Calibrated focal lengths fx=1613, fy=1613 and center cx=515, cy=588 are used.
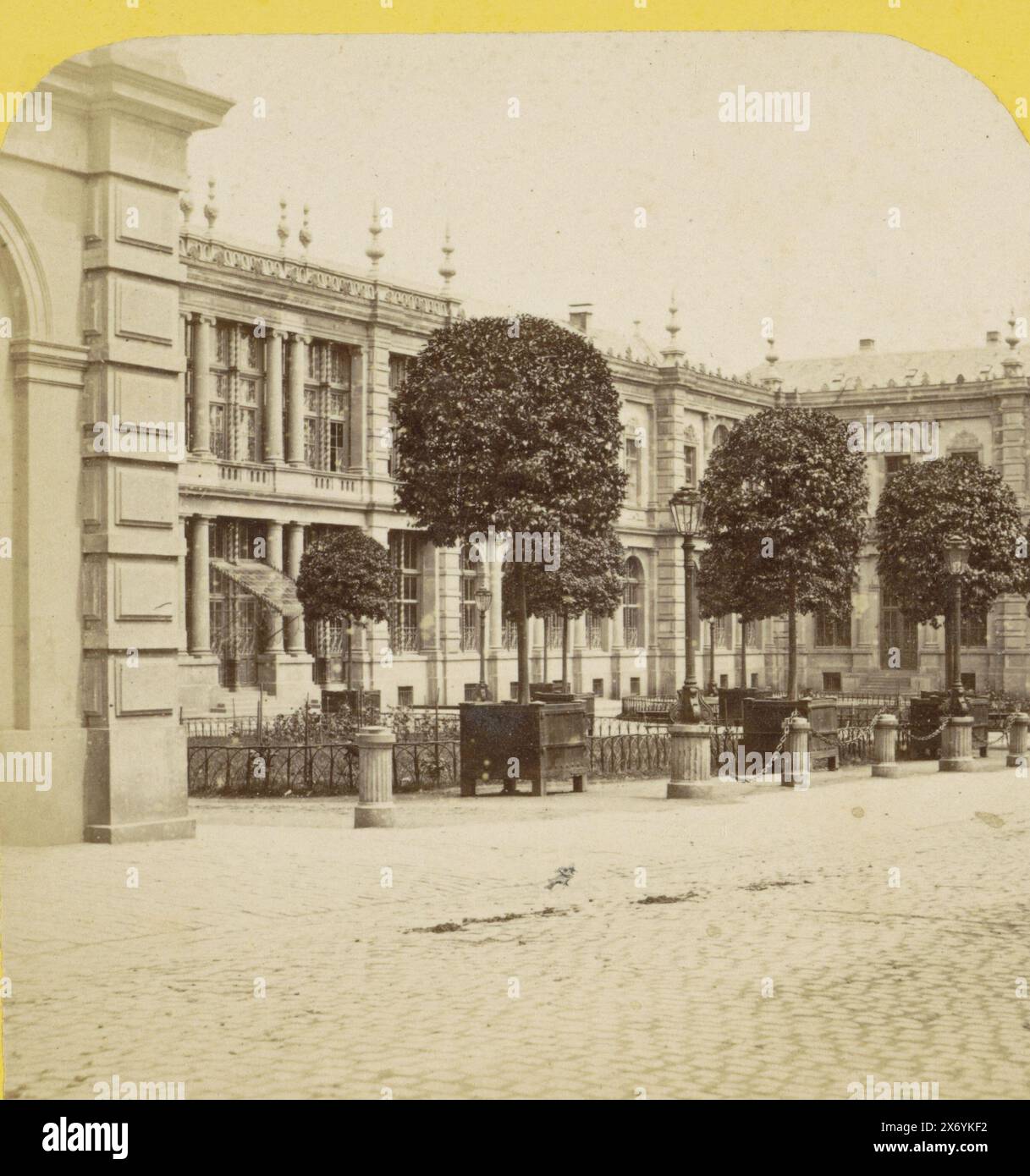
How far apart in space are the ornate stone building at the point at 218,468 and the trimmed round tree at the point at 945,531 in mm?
5976

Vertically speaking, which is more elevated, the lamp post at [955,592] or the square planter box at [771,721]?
the lamp post at [955,592]

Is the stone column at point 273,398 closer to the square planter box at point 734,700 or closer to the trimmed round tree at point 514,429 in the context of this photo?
the trimmed round tree at point 514,429

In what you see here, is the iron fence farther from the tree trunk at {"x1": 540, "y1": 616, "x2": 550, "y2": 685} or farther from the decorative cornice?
the decorative cornice

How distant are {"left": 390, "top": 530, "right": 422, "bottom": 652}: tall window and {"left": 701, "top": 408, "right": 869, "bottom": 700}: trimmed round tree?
365 inches

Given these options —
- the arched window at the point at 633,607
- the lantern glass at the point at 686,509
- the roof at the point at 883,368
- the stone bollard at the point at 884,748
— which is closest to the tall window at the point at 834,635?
the arched window at the point at 633,607

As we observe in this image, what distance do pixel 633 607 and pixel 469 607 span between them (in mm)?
8671

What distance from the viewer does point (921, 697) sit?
27.3 metres

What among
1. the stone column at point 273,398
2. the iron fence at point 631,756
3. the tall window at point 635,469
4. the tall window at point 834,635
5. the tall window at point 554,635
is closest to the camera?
the iron fence at point 631,756

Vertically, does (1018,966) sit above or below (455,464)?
below

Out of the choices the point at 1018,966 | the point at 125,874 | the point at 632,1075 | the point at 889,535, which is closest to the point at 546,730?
the point at 125,874

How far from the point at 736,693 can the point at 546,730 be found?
16.3m

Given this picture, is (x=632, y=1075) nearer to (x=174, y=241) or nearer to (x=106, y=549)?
(x=106, y=549)

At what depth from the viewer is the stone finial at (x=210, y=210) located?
101 ft

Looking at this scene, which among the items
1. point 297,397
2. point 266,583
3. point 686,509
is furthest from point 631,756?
point 297,397
